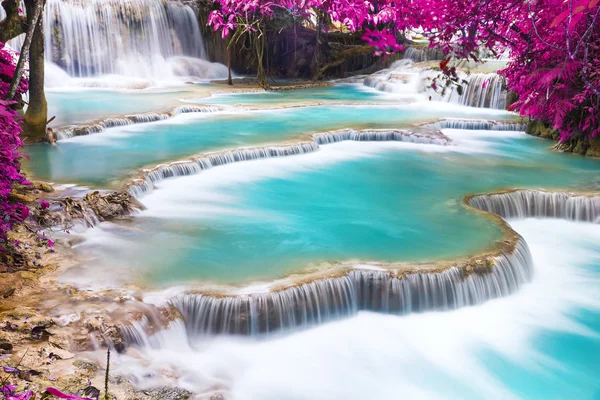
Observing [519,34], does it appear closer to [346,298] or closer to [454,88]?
[346,298]

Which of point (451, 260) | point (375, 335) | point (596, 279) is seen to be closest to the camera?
point (375, 335)

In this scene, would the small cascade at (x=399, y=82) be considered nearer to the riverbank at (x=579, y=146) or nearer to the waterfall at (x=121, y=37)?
the waterfall at (x=121, y=37)

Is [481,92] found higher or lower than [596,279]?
higher

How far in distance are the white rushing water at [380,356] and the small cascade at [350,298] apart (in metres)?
0.10

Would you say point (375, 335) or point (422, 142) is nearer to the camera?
point (375, 335)

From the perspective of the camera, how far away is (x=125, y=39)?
21688 millimetres

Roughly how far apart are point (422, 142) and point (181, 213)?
6.30m

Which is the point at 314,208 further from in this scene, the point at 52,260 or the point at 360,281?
the point at 52,260

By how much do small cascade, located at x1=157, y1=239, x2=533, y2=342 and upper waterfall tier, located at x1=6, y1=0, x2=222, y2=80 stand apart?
1784 cm

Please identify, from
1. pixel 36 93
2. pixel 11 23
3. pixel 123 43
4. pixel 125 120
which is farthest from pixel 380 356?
pixel 123 43

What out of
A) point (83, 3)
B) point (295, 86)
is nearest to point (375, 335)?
point (295, 86)

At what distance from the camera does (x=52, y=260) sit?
209 inches

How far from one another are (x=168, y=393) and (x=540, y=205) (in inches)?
249

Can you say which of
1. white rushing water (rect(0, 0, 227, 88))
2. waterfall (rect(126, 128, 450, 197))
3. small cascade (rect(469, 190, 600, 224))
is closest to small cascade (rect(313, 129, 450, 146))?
waterfall (rect(126, 128, 450, 197))
